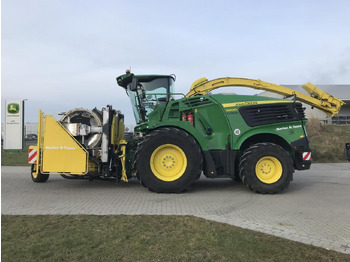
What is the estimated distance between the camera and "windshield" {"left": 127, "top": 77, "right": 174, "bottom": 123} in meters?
8.15

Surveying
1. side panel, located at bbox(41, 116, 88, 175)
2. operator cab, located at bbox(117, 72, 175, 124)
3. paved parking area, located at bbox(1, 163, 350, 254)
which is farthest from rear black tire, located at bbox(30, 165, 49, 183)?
operator cab, located at bbox(117, 72, 175, 124)

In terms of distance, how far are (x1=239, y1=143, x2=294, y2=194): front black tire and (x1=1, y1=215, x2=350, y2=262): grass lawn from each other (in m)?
2.63

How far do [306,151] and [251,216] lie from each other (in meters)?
3.12

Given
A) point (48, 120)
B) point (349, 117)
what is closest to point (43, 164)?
point (48, 120)

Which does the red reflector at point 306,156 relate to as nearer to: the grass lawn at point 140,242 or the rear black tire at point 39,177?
the grass lawn at point 140,242

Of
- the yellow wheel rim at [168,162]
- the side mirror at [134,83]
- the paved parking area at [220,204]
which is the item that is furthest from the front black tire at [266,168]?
the side mirror at [134,83]

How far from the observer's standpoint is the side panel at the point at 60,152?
22.8 ft

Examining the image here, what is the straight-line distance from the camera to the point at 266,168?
719cm

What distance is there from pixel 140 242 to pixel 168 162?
3.39 metres

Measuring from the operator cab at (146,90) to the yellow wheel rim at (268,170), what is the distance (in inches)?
117

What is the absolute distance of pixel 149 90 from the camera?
831 centimetres

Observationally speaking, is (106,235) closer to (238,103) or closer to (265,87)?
(238,103)

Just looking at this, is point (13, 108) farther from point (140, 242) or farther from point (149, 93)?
point (140, 242)

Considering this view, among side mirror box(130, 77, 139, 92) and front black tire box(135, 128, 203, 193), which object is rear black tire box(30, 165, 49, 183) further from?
side mirror box(130, 77, 139, 92)
